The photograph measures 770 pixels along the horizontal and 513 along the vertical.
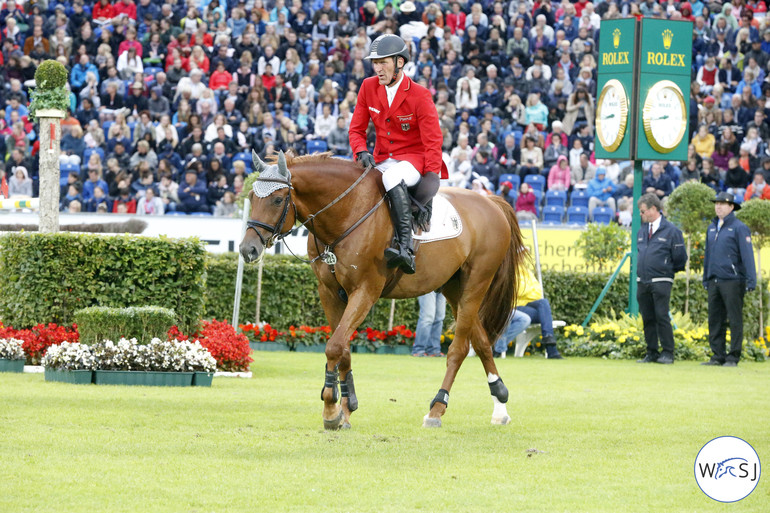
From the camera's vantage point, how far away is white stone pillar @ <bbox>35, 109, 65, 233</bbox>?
1372cm

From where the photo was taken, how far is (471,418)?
9.99 meters

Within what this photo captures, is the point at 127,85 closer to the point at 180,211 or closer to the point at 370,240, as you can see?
the point at 180,211

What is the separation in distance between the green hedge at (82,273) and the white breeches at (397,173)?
4144 millimetres

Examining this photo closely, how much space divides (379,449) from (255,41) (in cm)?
2133

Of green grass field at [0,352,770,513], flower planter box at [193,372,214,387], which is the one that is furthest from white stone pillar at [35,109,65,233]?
flower planter box at [193,372,214,387]

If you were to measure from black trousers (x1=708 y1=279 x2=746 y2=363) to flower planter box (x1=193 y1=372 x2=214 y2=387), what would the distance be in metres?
8.07

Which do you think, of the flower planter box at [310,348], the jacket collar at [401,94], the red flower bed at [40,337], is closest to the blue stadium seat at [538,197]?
the flower planter box at [310,348]

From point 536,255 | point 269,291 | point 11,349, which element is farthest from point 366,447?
point 536,255

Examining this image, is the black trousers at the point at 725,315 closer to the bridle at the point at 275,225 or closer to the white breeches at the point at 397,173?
the white breeches at the point at 397,173

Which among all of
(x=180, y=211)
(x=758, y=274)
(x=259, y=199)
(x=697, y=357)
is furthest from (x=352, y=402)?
(x=180, y=211)

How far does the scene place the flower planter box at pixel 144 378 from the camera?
1166 cm

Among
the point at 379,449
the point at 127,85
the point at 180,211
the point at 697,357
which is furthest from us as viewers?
the point at 127,85

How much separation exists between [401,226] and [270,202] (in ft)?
3.71

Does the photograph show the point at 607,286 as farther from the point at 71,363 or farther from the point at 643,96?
the point at 71,363
